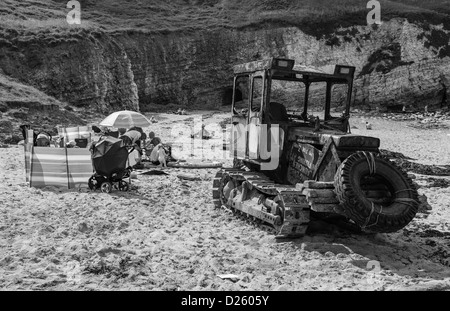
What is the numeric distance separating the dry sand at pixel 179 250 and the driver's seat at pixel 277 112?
7.17 feet

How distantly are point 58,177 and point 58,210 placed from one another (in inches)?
109

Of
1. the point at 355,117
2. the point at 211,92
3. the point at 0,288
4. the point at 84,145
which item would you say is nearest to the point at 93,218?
the point at 0,288

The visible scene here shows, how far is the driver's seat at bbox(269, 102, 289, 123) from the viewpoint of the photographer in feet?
34.5

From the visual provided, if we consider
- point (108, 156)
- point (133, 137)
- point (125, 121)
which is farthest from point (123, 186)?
point (125, 121)

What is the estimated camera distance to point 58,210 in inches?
429

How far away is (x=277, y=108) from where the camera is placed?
10578 millimetres

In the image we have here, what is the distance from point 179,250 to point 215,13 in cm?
5398

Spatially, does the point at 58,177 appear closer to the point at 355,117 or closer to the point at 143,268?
the point at 143,268

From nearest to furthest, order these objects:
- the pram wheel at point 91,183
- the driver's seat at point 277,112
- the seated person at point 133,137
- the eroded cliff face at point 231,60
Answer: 1. the driver's seat at point 277,112
2. the pram wheel at point 91,183
3. the seated person at point 133,137
4. the eroded cliff face at point 231,60

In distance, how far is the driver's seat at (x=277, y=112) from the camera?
10.5 m

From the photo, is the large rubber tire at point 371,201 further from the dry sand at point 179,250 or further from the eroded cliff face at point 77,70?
the eroded cliff face at point 77,70

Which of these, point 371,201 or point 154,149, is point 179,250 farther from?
point 154,149

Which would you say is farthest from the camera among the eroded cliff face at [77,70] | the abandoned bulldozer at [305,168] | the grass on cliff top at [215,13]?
the grass on cliff top at [215,13]

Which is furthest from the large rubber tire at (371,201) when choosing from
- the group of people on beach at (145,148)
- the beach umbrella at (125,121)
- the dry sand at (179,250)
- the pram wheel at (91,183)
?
the beach umbrella at (125,121)
